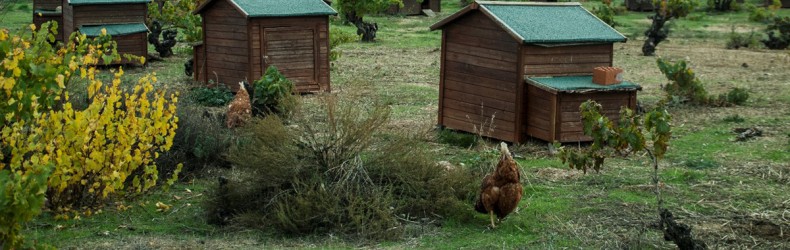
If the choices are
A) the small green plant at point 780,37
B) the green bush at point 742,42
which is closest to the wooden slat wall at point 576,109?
the green bush at point 742,42

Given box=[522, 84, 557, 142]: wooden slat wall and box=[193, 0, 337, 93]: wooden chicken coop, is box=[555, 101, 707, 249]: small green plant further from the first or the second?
box=[193, 0, 337, 93]: wooden chicken coop

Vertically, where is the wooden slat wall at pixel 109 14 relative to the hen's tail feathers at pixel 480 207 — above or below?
above

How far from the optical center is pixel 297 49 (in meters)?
19.2

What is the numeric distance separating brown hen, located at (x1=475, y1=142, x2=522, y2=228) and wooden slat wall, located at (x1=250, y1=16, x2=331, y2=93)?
8969 mm

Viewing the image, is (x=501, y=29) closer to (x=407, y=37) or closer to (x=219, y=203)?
(x=219, y=203)

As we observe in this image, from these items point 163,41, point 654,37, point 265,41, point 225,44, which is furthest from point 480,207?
point 654,37

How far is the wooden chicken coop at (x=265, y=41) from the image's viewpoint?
61.3 ft

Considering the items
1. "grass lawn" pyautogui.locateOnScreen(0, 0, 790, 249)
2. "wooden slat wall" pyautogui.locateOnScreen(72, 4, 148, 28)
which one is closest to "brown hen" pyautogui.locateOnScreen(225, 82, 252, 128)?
"grass lawn" pyautogui.locateOnScreen(0, 0, 790, 249)

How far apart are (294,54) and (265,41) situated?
66 centimetres

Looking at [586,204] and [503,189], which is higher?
[503,189]

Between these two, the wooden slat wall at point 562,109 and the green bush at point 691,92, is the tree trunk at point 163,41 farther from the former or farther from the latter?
the wooden slat wall at point 562,109

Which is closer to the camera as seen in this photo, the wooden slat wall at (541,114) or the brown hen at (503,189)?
the brown hen at (503,189)

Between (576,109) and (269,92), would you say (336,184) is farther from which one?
(269,92)

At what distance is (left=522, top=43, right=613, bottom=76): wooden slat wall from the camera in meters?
14.3
